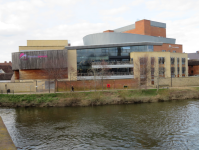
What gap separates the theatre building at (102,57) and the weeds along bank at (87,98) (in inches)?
280

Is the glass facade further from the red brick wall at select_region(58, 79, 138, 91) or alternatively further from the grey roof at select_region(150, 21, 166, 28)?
the grey roof at select_region(150, 21, 166, 28)

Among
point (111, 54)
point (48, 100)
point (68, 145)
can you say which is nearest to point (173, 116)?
point (68, 145)

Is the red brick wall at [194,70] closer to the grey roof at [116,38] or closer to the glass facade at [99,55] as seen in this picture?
the grey roof at [116,38]

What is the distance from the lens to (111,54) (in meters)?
44.7

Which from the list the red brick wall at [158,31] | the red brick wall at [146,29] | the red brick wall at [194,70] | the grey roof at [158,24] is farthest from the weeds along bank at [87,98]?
the red brick wall at [194,70]

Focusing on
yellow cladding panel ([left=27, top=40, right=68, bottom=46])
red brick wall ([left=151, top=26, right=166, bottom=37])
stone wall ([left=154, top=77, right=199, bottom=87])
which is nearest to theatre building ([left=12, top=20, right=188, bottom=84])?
yellow cladding panel ([left=27, top=40, right=68, bottom=46])

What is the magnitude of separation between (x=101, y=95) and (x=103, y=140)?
59.0 feet

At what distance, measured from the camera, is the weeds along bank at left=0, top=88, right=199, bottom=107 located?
31.4 m

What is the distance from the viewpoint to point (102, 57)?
44344 millimetres

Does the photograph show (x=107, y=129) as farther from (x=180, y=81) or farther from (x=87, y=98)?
(x=180, y=81)

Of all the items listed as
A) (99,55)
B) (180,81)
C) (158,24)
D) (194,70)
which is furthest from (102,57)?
(194,70)

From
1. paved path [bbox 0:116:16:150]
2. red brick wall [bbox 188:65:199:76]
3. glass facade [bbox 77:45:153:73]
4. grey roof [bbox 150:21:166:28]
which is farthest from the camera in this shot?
red brick wall [bbox 188:65:199:76]

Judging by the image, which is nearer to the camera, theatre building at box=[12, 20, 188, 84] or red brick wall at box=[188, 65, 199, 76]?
theatre building at box=[12, 20, 188, 84]

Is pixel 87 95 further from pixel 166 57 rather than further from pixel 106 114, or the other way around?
pixel 166 57
